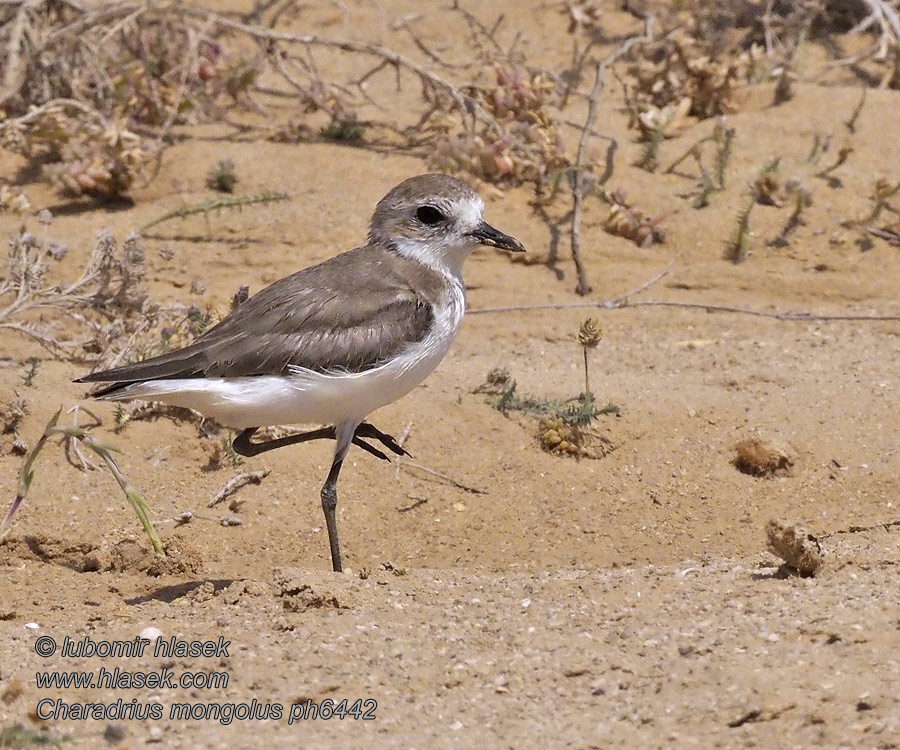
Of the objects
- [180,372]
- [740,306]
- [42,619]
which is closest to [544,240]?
[740,306]

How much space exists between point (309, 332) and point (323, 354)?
126 mm

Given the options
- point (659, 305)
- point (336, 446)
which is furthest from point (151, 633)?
point (659, 305)

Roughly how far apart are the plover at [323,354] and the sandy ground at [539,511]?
2.30 feet

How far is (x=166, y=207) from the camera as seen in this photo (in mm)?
9297

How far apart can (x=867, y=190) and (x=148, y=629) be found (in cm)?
654

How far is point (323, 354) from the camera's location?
18.3 feet

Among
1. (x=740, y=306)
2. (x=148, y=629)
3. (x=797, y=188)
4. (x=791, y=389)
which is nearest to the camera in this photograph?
(x=148, y=629)

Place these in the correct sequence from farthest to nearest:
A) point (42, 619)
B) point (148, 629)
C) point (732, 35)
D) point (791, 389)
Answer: point (732, 35), point (791, 389), point (42, 619), point (148, 629)

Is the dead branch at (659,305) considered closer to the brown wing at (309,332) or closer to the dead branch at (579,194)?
the dead branch at (579,194)

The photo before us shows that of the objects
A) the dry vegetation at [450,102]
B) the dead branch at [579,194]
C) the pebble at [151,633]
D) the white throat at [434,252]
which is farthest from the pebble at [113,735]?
the dead branch at [579,194]

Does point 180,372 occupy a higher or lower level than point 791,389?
higher

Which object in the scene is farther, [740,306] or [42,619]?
[740,306]

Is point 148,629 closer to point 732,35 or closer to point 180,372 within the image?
point 180,372

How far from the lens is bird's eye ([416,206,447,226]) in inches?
240
